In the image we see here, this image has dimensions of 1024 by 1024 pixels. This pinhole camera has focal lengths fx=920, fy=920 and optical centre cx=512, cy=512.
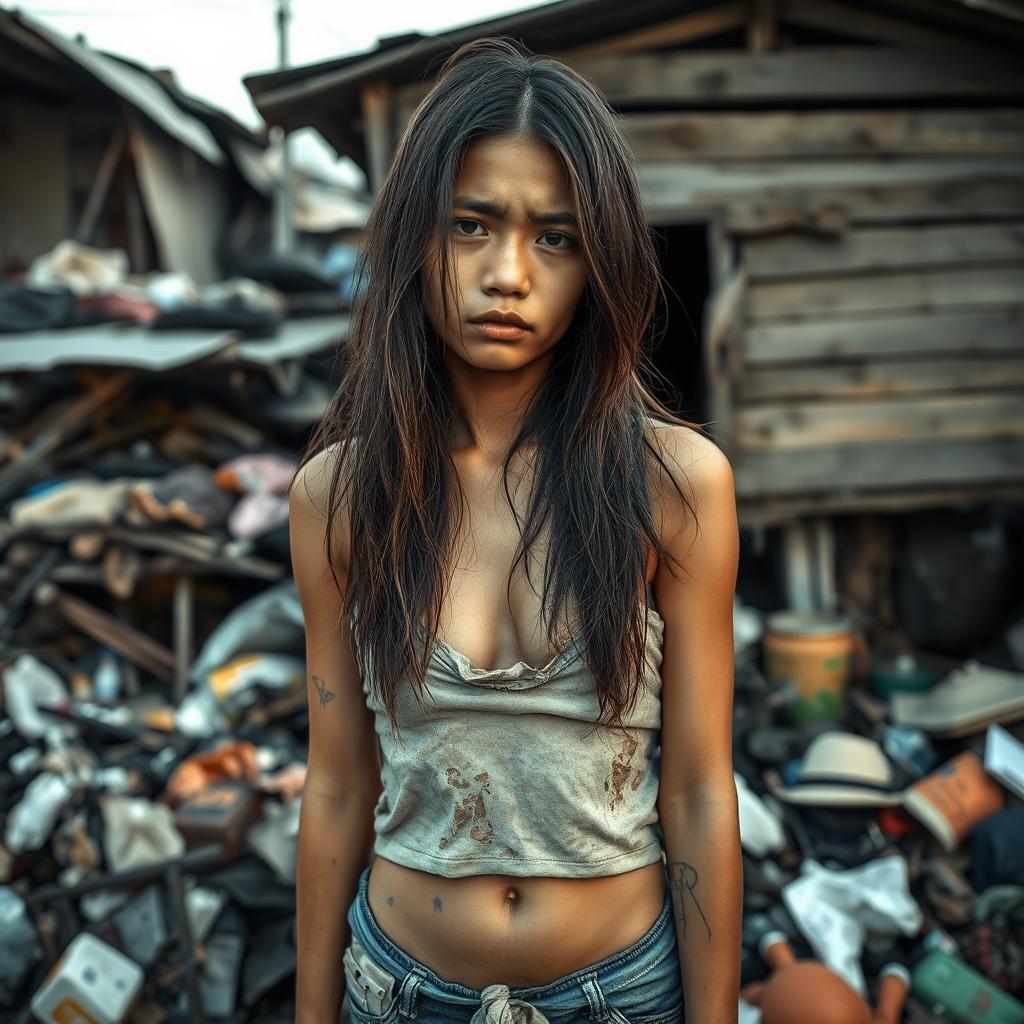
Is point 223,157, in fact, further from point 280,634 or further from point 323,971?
point 323,971

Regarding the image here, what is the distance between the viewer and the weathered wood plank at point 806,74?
210 inches

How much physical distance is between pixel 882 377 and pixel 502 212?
16.0 feet

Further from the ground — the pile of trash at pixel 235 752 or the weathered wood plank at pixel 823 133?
the weathered wood plank at pixel 823 133

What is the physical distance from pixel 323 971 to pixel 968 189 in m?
5.66

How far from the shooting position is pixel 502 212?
1.29 m

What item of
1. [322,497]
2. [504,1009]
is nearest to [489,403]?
[322,497]

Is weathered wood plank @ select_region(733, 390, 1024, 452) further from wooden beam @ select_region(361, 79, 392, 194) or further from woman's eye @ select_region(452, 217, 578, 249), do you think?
woman's eye @ select_region(452, 217, 578, 249)

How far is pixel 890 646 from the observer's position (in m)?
6.16

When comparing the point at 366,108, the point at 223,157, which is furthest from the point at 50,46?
the point at 366,108

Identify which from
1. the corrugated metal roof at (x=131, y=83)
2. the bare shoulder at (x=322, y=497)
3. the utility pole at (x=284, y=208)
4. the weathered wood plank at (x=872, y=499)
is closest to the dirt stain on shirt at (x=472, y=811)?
the bare shoulder at (x=322, y=497)

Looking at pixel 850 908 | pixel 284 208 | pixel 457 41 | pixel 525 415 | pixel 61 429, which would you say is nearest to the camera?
pixel 525 415

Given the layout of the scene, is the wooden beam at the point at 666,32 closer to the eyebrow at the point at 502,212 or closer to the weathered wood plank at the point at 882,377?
the weathered wood plank at the point at 882,377

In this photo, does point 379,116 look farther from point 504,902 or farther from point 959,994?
point 959,994

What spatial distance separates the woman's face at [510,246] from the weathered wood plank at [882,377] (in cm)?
449
